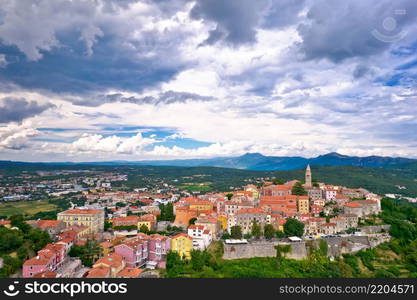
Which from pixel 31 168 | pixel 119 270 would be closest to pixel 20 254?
pixel 119 270

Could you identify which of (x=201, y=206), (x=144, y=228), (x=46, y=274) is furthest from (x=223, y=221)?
(x=46, y=274)

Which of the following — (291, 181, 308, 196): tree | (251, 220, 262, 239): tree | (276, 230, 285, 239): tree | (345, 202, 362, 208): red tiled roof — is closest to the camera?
(251, 220, 262, 239): tree

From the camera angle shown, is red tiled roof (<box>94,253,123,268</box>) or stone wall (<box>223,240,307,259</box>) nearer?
red tiled roof (<box>94,253,123,268</box>)

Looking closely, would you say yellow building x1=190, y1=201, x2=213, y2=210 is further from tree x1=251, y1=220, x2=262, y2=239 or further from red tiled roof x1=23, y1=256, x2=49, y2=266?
red tiled roof x1=23, y1=256, x2=49, y2=266

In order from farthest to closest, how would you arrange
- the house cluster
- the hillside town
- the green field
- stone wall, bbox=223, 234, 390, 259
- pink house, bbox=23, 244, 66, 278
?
the green field → the house cluster → stone wall, bbox=223, 234, 390, 259 → the hillside town → pink house, bbox=23, 244, 66, 278

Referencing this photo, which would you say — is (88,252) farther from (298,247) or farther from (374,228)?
(374,228)

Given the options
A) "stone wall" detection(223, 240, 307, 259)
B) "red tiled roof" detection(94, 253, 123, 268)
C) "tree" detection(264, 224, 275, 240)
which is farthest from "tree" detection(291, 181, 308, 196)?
"red tiled roof" detection(94, 253, 123, 268)

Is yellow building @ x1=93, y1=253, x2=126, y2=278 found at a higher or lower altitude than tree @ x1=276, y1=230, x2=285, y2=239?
lower
